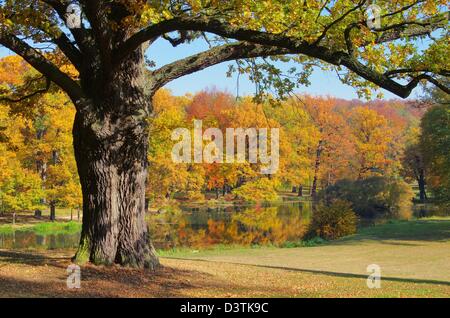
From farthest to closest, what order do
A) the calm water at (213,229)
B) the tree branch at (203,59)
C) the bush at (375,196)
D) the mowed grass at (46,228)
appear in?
the bush at (375,196) → the mowed grass at (46,228) → the calm water at (213,229) → the tree branch at (203,59)

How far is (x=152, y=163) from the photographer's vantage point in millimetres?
41781

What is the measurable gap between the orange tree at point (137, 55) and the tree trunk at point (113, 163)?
2 centimetres

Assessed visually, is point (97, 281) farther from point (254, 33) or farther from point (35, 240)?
point (35, 240)

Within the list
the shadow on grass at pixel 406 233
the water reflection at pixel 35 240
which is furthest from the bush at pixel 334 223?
the water reflection at pixel 35 240

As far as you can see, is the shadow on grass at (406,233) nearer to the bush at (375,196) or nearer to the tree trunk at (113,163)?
the bush at (375,196)

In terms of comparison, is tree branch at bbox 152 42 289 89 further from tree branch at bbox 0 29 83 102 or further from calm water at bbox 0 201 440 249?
calm water at bbox 0 201 440 249

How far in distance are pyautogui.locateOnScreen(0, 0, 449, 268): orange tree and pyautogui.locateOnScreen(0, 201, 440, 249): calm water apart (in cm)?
1429

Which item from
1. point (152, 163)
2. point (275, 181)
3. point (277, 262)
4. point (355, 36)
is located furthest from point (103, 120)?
point (275, 181)

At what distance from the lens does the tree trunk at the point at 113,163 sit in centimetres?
1042

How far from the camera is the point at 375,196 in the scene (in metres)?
40.5

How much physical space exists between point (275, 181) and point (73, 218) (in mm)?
19676

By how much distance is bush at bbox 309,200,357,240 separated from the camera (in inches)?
1119

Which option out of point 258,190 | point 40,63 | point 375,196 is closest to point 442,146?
point 375,196

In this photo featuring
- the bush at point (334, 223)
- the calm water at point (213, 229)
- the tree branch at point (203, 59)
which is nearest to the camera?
the tree branch at point (203, 59)
